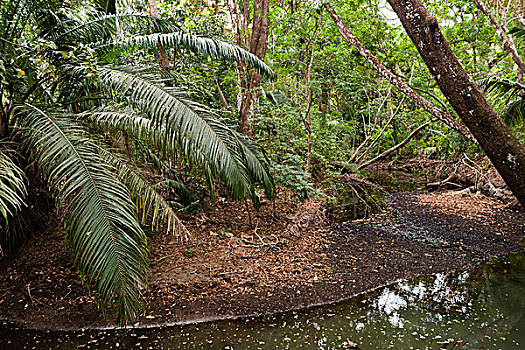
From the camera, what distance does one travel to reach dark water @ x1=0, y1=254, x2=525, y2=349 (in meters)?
3.08

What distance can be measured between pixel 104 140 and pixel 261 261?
2.45 metres

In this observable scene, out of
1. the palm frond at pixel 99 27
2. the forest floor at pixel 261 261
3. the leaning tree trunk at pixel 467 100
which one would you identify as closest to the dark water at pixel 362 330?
the forest floor at pixel 261 261

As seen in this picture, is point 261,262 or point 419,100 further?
point 261,262

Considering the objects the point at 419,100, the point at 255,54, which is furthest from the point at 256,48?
the point at 419,100

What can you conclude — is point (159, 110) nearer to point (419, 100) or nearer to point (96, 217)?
point (96, 217)

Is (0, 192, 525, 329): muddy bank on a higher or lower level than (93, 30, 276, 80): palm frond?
lower

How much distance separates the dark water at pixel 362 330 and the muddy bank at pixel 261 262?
0.18 metres

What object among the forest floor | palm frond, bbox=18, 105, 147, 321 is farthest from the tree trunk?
palm frond, bbox=18, 105, 147, 321

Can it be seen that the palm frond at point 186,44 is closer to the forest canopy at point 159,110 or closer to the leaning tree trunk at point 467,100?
the forest canopy at point 159,110

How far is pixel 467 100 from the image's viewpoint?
2.21m

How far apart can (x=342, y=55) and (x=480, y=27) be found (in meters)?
3.01

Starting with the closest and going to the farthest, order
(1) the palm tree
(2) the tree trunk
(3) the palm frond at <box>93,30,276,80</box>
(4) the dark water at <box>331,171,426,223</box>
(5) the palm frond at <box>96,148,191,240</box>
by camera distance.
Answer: (1) the palm tree
(5) the palm frond at <box>96,148,191,240</box>
(3) the palm frond at <box>93,30,276,80</box>
(2) the tree trunk
(4) the dark water at <box>331,171,426,223</box>

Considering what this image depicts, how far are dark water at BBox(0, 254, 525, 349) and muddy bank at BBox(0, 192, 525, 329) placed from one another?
178 mm

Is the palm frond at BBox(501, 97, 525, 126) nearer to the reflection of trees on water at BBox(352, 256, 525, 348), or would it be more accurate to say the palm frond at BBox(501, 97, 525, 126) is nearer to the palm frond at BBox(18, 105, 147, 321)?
the reflection of trees on water at BBox(352, 256, 525, 348)
